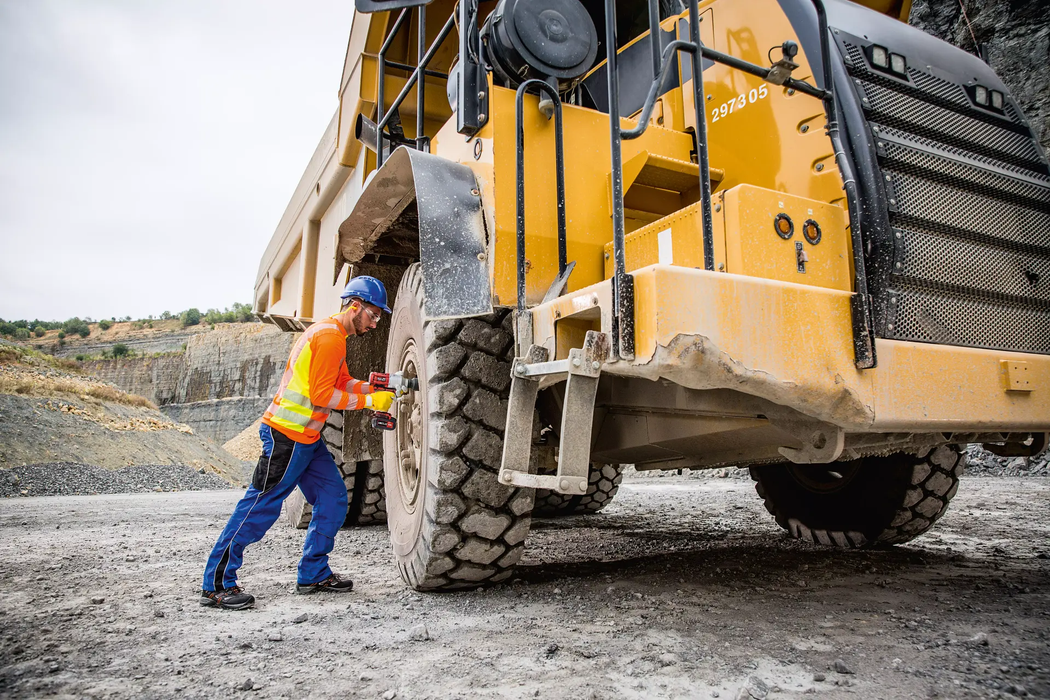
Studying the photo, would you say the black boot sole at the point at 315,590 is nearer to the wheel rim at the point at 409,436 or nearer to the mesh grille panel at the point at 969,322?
the wheel rim at the point at 409,436

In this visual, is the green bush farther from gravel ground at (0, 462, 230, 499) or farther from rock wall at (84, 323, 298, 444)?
gravel ground at (0, 462, 230, 499)

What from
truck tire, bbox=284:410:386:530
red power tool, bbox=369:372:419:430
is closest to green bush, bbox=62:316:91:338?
truck tire, bbox=284:410:386:530

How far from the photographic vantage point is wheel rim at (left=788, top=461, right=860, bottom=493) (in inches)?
158

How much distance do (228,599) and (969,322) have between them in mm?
3107

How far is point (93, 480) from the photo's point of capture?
12.7 meters

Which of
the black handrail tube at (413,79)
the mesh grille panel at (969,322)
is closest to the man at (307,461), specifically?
the black handrail tube at (413,79)

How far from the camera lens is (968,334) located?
100 inches

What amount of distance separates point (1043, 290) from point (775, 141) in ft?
3.96

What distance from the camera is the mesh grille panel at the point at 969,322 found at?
2.42 m

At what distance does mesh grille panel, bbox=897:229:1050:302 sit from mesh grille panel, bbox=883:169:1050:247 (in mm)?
59

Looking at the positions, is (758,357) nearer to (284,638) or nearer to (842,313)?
(842,313)

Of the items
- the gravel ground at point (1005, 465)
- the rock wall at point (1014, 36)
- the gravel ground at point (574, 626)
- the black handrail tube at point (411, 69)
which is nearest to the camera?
the gravel ground at point (574, 626)

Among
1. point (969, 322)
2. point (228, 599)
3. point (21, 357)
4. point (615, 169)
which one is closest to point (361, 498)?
point (228, 599)

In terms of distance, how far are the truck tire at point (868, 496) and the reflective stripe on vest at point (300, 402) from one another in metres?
2.81
